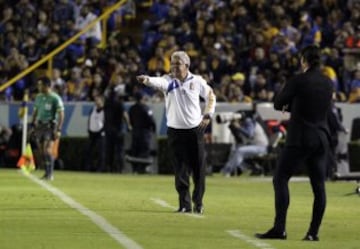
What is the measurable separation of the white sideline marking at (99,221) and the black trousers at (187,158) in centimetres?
130

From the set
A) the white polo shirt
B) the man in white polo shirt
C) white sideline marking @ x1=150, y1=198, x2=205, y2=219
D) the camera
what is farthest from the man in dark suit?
the camera

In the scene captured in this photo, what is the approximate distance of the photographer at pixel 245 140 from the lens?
34281 millimetres

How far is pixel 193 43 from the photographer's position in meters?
39.6

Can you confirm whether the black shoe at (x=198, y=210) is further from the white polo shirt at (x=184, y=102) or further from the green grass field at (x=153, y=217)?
the white polo shirt at (x=184, y=102)

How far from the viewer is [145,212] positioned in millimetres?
18547

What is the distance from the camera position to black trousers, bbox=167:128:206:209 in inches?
741

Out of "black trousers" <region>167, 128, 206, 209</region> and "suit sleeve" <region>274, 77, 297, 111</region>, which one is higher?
"suit sleeve" <region>274, 77, 297, 111</region>

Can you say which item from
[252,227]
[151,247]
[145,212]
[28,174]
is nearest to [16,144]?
[28,174]

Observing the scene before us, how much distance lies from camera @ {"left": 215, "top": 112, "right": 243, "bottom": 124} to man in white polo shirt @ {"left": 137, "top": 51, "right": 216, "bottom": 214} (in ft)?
50.2

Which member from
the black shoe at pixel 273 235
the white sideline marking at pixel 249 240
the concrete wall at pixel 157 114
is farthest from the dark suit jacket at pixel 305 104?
the concrete wall at pixel 157 114

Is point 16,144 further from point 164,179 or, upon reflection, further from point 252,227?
point 252,227

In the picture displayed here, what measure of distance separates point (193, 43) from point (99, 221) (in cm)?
2328

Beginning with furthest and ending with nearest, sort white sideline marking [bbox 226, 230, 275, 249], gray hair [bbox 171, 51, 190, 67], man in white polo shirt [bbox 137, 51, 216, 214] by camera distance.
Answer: man in white polo shirt [bbox 137, 51, 216, 214] < gray hair [bbox 171, 51, 190, 67] < white sideline marking [bbox 226, 230, 275, 249]

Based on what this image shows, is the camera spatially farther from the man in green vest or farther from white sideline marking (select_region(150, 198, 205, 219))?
white sideline marking (select_region(150, 198, 205, 219))
